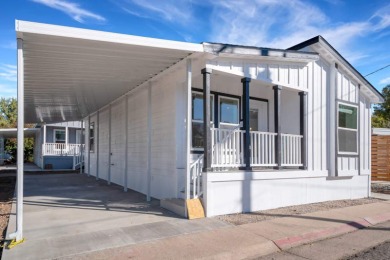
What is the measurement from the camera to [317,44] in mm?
10039

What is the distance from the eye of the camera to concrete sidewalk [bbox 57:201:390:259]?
16.4 feet

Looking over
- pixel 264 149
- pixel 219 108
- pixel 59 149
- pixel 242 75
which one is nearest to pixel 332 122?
pixel 264 149

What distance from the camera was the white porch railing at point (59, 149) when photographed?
83.5ft

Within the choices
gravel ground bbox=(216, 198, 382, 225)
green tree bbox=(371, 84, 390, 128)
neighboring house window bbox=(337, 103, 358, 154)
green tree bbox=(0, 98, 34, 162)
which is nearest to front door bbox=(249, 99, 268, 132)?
neighboring house window bbox=(337, 103, 358, 154)

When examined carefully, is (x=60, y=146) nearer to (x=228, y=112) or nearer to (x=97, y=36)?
(x=228, y=112)

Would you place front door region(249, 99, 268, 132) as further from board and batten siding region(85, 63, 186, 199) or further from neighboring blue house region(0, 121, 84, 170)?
neighboring blue house region(0, 121, 84, 170)

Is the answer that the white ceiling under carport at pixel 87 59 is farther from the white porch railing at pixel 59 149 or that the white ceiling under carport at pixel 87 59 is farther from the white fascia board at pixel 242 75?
the white porch railing at pixel 59 149

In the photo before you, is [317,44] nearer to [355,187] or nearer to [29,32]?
[355,187]

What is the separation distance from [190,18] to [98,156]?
8.59 meters

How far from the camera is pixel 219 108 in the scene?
10.2 m

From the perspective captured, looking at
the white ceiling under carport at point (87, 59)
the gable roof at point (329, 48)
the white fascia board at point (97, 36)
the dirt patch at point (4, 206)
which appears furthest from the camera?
the gable roof at point (329, 48)

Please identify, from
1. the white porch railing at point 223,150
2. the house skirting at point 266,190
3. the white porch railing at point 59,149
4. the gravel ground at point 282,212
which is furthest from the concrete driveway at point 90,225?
the white porch railing at point 59,149

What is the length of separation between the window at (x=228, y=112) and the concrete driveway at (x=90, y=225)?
3.22m

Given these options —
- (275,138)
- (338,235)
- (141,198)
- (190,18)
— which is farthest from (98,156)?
(338,235)
